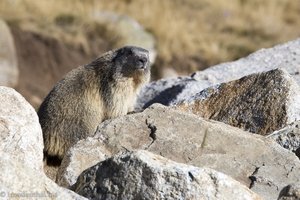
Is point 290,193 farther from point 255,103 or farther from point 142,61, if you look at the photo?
point 142,61

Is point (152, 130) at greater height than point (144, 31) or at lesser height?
greater

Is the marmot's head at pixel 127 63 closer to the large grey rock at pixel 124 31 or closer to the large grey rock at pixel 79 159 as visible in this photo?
the large grey rock at pixel 79 159

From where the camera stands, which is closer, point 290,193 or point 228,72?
point 290,193

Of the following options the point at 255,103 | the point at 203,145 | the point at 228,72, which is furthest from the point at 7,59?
the point at 203,145

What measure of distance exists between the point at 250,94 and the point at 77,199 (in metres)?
3.46

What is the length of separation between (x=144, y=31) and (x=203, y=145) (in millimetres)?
19534

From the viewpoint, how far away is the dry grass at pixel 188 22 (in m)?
25.6

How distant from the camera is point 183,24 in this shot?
27875mm

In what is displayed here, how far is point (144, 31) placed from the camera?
87.9ft

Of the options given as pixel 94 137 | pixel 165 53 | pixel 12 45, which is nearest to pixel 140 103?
pixel 94 137

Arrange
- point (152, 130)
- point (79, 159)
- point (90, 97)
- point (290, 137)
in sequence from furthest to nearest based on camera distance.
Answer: point (90, 97) → point (290, 137) → point (152, 130) → point (79, 159)

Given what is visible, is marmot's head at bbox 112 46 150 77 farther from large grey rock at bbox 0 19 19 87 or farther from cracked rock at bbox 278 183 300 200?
large grey rock at bbox 0 19 19 87

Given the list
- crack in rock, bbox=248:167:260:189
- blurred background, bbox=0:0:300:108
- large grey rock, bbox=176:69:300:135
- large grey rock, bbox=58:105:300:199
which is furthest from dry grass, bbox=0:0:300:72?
crack in rock, bbox=248:167:260:189

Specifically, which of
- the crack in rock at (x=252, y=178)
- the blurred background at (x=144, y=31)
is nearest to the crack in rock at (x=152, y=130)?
the crack in rock at (x=252, y=178)
